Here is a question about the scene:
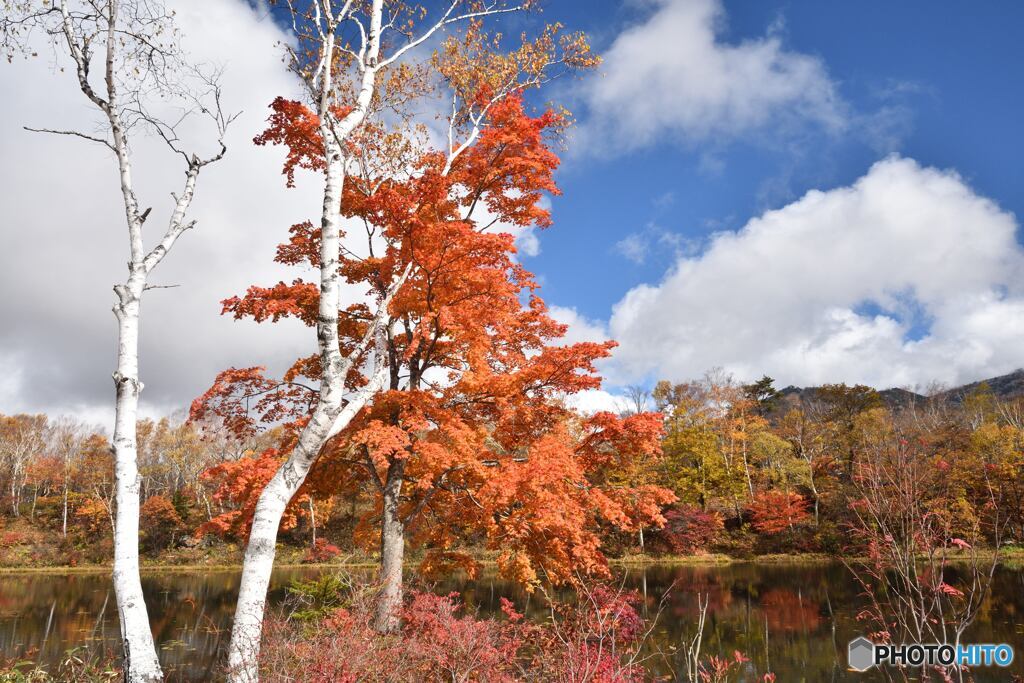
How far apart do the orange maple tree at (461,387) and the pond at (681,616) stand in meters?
2.47

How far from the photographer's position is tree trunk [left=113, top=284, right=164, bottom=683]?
5598 mm

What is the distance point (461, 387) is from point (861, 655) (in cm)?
1017

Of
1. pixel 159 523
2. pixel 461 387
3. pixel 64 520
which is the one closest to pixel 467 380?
pixel 461 387

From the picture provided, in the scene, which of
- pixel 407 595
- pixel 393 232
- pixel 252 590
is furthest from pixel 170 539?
pixel 252 590

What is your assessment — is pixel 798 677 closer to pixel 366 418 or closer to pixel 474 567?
pixel 474 567

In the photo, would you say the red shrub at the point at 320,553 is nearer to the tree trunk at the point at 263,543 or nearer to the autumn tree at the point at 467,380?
the autumn tree at the point at 467,380

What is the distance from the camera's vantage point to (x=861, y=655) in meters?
11.6

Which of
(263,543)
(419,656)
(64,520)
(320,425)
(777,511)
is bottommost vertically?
(64,520)

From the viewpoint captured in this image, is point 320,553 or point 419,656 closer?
point 419,656

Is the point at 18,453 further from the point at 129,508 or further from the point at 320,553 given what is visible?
the point at 129,508

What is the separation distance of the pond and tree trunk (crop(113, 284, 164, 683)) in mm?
3404

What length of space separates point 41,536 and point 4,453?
580 inches

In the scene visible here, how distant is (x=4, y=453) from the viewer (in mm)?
48375

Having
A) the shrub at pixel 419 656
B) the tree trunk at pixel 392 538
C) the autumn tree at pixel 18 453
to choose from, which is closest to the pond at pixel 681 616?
the shrub at pixel 419 656
